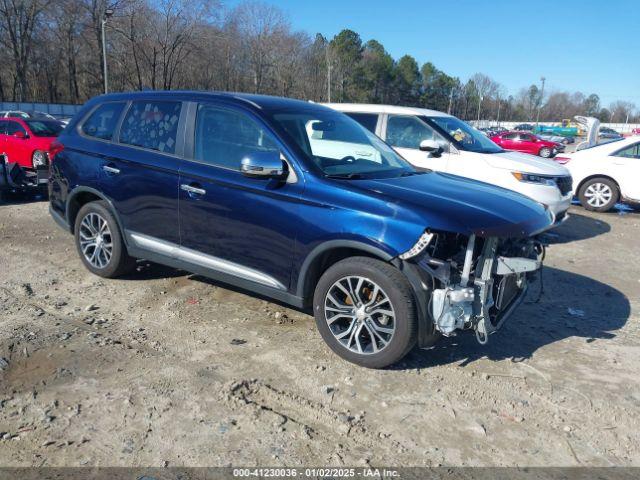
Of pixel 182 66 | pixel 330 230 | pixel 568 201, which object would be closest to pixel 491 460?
pixel 330 230

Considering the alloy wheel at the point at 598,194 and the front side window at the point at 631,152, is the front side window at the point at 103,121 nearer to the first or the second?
the alloy wheel at the point at 598,194

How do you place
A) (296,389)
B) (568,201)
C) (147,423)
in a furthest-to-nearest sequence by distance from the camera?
(568,201) < (296,389) < (147,423)

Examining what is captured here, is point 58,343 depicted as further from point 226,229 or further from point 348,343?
point 348,343

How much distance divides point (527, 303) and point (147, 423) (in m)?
3.95

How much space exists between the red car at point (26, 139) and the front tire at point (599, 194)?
11966 millimetres

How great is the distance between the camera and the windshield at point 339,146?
4234 mm

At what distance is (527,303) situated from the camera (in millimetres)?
5453

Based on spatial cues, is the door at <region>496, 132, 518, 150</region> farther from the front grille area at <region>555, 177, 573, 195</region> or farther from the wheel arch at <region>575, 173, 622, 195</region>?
the front grille area at <region>555, 177, 573, 195</region>

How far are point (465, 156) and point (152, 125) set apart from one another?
4883mm

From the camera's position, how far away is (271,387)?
3602 millimetres

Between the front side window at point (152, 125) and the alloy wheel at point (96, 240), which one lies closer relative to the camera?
the front side window at point (152, 125)

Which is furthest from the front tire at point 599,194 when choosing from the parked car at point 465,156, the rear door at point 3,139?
the rear door at point 3,139

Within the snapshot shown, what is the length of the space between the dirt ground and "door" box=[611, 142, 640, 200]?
633cm

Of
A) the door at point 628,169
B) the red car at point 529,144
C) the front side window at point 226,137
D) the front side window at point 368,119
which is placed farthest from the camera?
the red car at point 529,144
